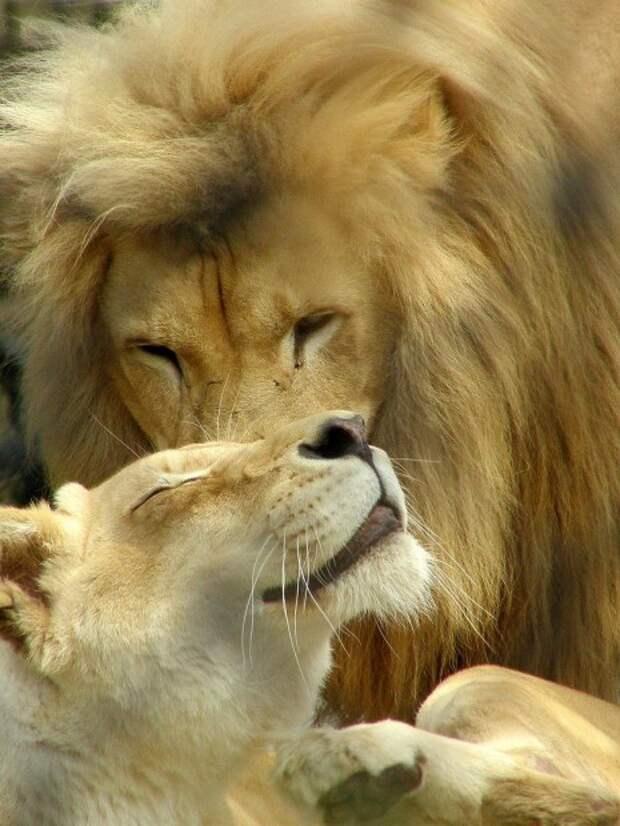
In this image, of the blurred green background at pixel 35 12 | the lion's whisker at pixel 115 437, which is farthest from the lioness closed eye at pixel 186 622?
the blurred green background at pixel 35 12

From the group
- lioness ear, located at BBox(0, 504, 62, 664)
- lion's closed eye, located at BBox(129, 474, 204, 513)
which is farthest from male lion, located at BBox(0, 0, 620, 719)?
lioness ear, located at BBox(0, 504, 62, 664)

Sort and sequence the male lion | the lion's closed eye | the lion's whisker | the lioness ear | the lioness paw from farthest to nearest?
the lion's whisker → the male lion → the lion's closed eye → the lioness ear → the lioness paw

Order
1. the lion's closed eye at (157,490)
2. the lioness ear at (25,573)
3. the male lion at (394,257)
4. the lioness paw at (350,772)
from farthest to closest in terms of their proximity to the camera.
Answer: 1. the male lion at (394,257)
2. the lion's closed eye at (157,490)
3. the lioness ear at (25,573)
4. the lioness paw at (350,772)

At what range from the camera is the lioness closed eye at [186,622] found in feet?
8.51

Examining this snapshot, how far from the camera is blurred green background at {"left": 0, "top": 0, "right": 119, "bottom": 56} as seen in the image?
4246 mm

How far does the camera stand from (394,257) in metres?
3.35

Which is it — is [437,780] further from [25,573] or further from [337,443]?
[25,573]

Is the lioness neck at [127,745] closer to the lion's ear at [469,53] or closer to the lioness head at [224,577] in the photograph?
the lioness head at [224,577]

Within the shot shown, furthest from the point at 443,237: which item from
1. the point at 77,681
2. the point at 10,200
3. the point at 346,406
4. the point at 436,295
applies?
the point at 77,681

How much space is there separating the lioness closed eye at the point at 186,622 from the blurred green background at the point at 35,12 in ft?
5.42

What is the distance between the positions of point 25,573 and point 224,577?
0.30 m

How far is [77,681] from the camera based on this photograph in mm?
2613

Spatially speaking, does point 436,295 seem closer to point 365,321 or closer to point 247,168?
point 365,321

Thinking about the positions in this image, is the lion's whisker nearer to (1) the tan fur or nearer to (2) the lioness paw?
(1) the tan fur
